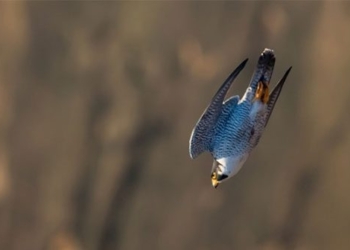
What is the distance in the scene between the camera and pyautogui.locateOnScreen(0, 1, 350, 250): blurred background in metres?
1.77

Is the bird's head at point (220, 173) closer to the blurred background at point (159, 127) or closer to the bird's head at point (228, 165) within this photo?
the bird's head at point (228, 165)

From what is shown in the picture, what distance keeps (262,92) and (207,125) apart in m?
0.14

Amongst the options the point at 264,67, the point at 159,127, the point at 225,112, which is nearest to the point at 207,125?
the point at 225,112

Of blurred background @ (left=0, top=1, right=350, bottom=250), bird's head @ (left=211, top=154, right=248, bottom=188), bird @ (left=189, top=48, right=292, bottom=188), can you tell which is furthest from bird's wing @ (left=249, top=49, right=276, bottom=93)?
blurred background @ (left=0, top=1, right=350, bottom=250)

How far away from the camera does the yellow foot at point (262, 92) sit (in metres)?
1.33

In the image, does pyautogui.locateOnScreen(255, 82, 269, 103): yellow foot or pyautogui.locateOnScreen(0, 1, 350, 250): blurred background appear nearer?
pyautogui.locateOnScreen(255, 82, 269, 103): yellow foot

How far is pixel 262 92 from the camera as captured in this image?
4.37 ft

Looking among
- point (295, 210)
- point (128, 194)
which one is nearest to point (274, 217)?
point (295, 210)

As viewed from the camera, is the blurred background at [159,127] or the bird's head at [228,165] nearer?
the bird's head at [228,165]

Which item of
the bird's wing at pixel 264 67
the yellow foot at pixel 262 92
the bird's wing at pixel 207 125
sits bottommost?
the bird's wing at pixel 207 125

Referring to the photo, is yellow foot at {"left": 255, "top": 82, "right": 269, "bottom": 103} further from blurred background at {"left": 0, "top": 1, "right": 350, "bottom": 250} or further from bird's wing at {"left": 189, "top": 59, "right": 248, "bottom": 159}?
blurred background at {"left": 0, "top": 1, "right": 350, "bottom": 250}

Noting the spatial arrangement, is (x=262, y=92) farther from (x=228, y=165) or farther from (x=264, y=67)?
Answer: (x=228, y=165)

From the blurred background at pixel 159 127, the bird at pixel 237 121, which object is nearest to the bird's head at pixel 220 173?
the bird at pixel 237 121

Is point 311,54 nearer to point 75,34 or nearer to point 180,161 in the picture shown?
point 180,161
